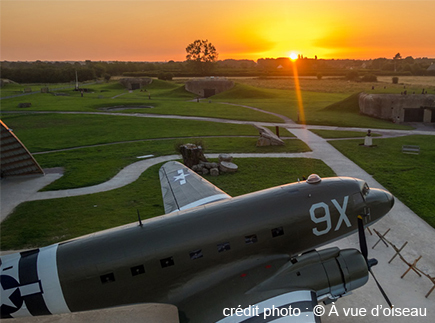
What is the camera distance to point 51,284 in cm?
1251

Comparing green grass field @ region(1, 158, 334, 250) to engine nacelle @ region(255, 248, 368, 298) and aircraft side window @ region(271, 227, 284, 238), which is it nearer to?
aircraft side window @ region(271, 227, 284, 238)

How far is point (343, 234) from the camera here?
15.8 metres

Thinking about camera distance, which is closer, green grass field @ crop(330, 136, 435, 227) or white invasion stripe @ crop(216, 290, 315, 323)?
white invasion stripe @ crop(216, 290, 315, 323)

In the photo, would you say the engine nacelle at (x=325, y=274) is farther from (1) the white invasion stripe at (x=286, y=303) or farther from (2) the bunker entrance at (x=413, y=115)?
(2) the bunker entrance at (x=413, y=115)

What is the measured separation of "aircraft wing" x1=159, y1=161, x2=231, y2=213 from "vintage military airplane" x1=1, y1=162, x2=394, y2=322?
15.5 ft

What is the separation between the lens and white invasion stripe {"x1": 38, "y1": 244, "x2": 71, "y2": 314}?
12.5 metres

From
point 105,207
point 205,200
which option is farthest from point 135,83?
point 205,200

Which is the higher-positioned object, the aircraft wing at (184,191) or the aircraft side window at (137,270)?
the aircraft wing at (184,191)

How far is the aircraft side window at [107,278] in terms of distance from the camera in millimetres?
12812

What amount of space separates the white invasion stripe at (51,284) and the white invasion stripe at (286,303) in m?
6.01

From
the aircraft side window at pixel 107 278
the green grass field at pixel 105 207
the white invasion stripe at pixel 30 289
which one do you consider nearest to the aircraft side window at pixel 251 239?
the aircraft side window at pixel 107 278

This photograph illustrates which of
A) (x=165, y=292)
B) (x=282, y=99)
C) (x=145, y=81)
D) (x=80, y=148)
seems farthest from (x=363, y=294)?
(x=145, y=81)

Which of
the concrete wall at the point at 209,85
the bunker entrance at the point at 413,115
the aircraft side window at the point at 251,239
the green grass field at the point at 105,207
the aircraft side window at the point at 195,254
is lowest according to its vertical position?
the green grass field at the point at 105,207

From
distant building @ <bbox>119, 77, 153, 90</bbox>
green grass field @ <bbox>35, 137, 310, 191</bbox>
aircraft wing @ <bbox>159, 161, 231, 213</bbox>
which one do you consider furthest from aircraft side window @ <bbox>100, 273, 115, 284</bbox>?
distant building @ <bbox>119, 77, 153, 90</bbox>
